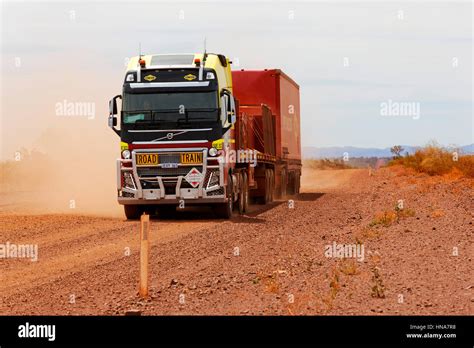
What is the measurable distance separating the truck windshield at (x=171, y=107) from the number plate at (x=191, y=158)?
0.75 metres

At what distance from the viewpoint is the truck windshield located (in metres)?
22.0

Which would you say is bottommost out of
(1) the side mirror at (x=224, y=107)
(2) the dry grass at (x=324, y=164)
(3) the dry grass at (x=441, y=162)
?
(2) the dry grass at (x=324, y=164)

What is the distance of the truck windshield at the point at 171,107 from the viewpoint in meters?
22.0

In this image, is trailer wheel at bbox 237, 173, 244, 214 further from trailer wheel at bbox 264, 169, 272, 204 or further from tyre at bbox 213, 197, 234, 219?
trailer wheel at bbox 264, 169, 272, 204

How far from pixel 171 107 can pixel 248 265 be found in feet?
25.8

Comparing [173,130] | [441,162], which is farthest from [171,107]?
[441,162]

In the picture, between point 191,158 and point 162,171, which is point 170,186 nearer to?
point 162,171

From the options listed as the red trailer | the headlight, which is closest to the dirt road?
the headlight

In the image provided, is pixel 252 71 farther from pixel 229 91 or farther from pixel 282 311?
pixel 282 311

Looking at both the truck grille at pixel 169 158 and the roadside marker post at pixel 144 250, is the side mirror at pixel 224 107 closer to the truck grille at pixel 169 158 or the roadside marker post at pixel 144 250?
the truck grille at pixel 169 158

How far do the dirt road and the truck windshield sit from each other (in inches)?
95.0

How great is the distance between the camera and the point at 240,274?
45.4 feet

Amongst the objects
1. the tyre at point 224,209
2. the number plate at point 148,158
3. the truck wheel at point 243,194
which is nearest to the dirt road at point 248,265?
the tyre at point 224,209

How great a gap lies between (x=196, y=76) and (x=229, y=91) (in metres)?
0.99
